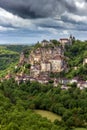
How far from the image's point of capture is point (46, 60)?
96.2m

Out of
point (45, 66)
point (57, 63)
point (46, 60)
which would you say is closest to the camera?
point (57, 63)

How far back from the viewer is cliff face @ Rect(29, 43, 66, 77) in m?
93.1

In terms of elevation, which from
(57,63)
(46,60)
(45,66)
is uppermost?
(46,60)

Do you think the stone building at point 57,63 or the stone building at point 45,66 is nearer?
the stone building at point 57,63

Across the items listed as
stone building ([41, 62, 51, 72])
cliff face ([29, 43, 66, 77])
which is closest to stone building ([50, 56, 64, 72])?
cliff face ([29, 43, 66, 77])

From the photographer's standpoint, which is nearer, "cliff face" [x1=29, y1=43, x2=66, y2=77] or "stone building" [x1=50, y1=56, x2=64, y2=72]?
"stone building" [x1=50, y1=56, x2=64, y2=72]

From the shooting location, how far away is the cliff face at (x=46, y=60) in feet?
306

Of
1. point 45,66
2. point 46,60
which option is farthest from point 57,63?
point 46,60

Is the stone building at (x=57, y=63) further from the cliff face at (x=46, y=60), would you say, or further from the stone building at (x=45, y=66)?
the stone building at (x=45, y=66)

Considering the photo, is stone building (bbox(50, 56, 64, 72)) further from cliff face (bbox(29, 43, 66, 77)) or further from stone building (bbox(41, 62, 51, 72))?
stone building (bbox(41, 62, 51, 72))

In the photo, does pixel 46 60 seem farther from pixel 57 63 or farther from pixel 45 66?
pixel 57 63

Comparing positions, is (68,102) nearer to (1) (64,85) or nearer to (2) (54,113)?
(2) (54,113)

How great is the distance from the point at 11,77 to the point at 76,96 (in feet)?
84.9

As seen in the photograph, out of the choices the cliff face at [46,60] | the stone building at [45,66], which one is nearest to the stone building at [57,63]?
the cliff face at [46,60]
